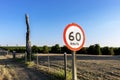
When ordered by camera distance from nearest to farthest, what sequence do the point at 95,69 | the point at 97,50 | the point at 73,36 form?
the point at 73,36, the point at 95,69, the point at 97,50

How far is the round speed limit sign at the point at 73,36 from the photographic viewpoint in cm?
636

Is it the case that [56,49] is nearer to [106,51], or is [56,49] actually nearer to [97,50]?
[97,50]

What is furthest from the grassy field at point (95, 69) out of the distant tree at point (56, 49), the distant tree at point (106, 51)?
the distant tree at point (56, 49)

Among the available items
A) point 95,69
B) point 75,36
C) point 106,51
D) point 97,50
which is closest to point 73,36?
point 75,36

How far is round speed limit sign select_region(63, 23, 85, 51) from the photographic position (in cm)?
636

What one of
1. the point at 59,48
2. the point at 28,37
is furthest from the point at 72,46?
the point at 59,48

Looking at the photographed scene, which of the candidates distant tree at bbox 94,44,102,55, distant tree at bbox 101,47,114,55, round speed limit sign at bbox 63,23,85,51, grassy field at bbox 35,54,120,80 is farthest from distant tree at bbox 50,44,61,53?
round speed limit sign at bbox 63,23,85,51

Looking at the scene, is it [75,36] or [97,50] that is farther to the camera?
[97,50]

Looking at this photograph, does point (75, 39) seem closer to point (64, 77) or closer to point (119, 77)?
point (64, 77)

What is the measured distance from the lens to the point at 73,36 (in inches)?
254

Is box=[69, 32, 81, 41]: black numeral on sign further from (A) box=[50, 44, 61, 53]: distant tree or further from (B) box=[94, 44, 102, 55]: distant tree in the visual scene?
(A) box=[50, 44, 61, 53]: distant tree

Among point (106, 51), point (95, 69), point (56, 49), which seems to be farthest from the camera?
point (56, 49)

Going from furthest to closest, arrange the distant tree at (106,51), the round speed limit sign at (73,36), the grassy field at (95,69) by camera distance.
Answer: the distant tree at (106,51)
the grassy field at (95,69)
the round speed limit sign at (73,36)

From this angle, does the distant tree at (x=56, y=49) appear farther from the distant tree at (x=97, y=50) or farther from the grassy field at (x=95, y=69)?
the grassy field at (x=95, y=69)
